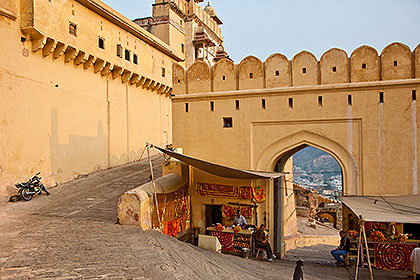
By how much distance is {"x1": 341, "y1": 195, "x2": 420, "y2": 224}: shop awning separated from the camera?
673 centimetres

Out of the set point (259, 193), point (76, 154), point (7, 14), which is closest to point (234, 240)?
point (259, 193)

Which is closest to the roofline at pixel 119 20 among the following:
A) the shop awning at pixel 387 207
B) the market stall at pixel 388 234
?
the shop awning at pixel 387 207

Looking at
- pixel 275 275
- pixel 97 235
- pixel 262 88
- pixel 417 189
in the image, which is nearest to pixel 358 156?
pixel 417 189

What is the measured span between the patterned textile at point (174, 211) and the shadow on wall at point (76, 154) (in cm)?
524

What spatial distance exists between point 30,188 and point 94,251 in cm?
603

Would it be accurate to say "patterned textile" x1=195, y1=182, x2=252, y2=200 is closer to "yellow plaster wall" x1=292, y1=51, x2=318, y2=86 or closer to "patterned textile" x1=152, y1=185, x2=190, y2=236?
"patterned textile" x1=152, y1=185, x2=190, y2=236

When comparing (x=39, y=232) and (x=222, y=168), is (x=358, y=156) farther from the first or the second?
(x=39, y=232)

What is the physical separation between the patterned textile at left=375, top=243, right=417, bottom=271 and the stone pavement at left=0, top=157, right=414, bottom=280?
765mm

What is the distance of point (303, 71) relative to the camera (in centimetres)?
→ 936

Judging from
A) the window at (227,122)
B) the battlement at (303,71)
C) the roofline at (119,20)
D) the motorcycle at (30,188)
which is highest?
the roofline at (119,20)

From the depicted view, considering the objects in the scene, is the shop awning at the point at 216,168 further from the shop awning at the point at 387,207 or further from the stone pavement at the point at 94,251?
the shop awning at the point at 387,207

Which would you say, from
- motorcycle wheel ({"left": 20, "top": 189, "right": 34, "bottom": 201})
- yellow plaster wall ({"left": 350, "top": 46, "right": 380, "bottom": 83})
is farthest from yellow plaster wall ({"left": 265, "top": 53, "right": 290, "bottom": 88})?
motorcycle wheel ({"left": 20, "top": 189, "right": 34, "bottom": 201})

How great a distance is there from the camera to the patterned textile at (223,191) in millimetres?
9500

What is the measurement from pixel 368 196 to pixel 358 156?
1.09 metres
